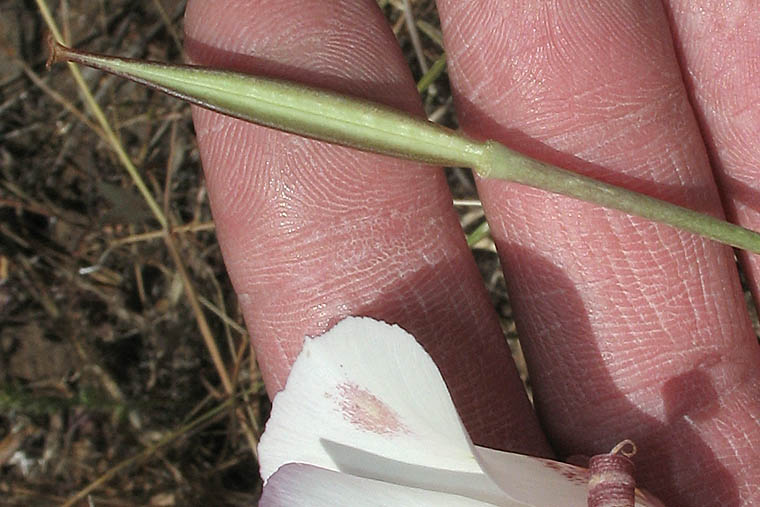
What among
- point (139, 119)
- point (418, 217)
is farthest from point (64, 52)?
point (139, 119)

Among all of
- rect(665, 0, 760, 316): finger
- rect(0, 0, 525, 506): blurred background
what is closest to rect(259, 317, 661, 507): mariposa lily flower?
rect(665, 0, 760, 316): finger

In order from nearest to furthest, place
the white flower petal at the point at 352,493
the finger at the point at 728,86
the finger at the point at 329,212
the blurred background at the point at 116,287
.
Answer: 1. the white flower petal at the point at 352,493
2. the finger at the point at 329,212
3. the finger at the point at 728,86
4. the blurred background at the point at 116,287

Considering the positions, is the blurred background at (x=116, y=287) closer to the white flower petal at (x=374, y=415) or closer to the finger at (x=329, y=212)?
the finger at (x=329, y=212)

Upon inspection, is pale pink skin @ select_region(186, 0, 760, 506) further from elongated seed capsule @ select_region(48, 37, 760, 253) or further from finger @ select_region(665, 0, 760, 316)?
elongated seed capsule @ select_region(48, 37, 760, 253)

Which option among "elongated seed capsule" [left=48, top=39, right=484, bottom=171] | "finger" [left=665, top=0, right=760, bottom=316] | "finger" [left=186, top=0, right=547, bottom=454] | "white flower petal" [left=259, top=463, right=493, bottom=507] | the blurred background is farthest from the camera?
the blurred background

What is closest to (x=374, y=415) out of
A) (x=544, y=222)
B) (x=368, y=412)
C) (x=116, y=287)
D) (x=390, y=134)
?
(x=368, y=412)

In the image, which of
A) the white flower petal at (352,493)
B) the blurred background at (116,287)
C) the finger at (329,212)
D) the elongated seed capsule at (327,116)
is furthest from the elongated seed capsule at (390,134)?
the blurred background at (116,287)
